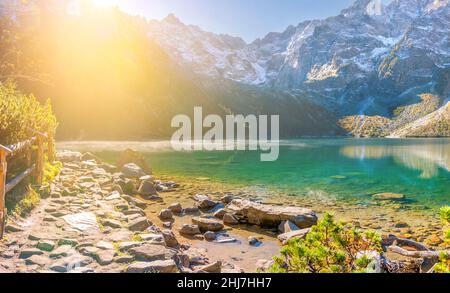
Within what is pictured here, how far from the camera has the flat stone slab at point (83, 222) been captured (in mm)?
10422

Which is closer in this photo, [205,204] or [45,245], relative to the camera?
[45,245]

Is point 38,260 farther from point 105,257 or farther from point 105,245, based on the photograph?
point 105,245

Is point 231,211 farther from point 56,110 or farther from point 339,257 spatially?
point 56,110

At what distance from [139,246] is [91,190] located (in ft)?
28.6

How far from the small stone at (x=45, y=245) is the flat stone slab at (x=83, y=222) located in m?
1.47

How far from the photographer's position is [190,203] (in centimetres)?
2222

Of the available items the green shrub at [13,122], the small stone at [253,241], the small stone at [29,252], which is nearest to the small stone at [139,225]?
the small stone at [29,252]

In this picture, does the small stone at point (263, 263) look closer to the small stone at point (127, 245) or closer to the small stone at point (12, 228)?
the small stone at point (127, 245)

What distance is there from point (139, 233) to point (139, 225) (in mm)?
993

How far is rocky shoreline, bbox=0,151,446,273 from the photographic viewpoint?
807 centimetres

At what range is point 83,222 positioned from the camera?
1109 cm

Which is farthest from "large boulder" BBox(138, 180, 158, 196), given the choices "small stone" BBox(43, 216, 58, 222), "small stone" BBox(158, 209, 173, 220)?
"small stone" BBox(43, 216, 58, 222)

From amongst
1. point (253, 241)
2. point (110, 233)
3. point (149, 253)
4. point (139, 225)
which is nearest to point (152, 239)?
point (110, 233)
